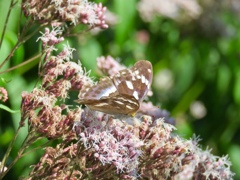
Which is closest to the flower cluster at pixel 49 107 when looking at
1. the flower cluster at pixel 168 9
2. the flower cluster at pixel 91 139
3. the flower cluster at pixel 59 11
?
the flower cluster at pixel 91 139

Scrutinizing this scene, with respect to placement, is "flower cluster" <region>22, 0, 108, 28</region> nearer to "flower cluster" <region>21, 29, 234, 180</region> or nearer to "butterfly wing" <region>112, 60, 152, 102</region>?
"flower cluster" <region>21, 29, 234, 180</region>

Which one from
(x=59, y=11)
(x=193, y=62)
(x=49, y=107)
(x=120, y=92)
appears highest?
(x=193, y=62)

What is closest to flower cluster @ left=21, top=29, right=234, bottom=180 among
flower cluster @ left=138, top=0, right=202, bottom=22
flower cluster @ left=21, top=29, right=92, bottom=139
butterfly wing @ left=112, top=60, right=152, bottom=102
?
flower cluster @ left=21, top=29, right=92, bottom=139

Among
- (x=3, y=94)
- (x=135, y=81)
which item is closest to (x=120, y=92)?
(x=135, y=81)

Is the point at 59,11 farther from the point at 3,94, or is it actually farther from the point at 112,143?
the point at 112,143

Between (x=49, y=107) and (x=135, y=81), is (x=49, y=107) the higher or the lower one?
the lower one
